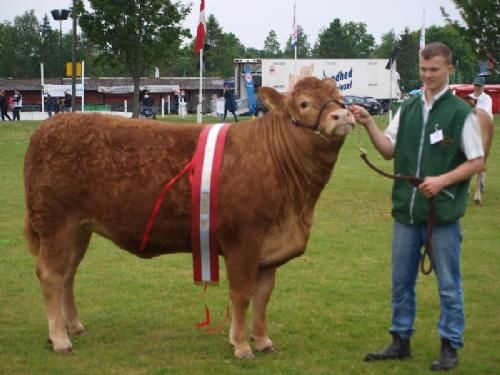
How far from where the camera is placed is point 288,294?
823cm

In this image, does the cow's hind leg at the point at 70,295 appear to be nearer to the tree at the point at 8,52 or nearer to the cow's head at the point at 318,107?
the cow's head at the point at 318,107

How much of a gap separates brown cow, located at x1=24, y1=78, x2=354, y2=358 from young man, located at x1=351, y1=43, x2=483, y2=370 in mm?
568

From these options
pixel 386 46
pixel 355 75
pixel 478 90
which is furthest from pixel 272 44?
pixel 478 90

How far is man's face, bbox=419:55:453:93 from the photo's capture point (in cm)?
565

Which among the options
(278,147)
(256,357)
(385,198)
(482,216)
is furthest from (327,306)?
(385,198)

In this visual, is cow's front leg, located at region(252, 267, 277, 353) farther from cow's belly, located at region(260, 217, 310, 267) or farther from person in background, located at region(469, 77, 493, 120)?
person in background, located at region(469, 77, 493, 120)

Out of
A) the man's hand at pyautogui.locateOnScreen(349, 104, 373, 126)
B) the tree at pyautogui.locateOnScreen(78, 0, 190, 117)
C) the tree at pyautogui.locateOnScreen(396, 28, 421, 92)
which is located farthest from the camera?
the tree at pyautogui.locateOnScreen(396, 28, 421, 92)

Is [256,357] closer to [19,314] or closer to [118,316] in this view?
[118,316]

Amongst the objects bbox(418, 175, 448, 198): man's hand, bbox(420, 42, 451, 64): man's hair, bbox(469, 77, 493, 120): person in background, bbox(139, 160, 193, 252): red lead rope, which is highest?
bbox(420, 42, 451, 64): man's hair

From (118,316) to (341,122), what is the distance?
10.1 ft

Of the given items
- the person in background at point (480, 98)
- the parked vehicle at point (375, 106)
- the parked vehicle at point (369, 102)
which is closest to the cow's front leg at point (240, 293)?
the person in background at point (480, 98)

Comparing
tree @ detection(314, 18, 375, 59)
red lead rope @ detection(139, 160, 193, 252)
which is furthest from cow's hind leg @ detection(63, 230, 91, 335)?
tree @ detection(314, 18, 375, 59)

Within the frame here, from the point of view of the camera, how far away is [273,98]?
6305 mm

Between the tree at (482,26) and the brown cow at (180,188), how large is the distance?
114ft
